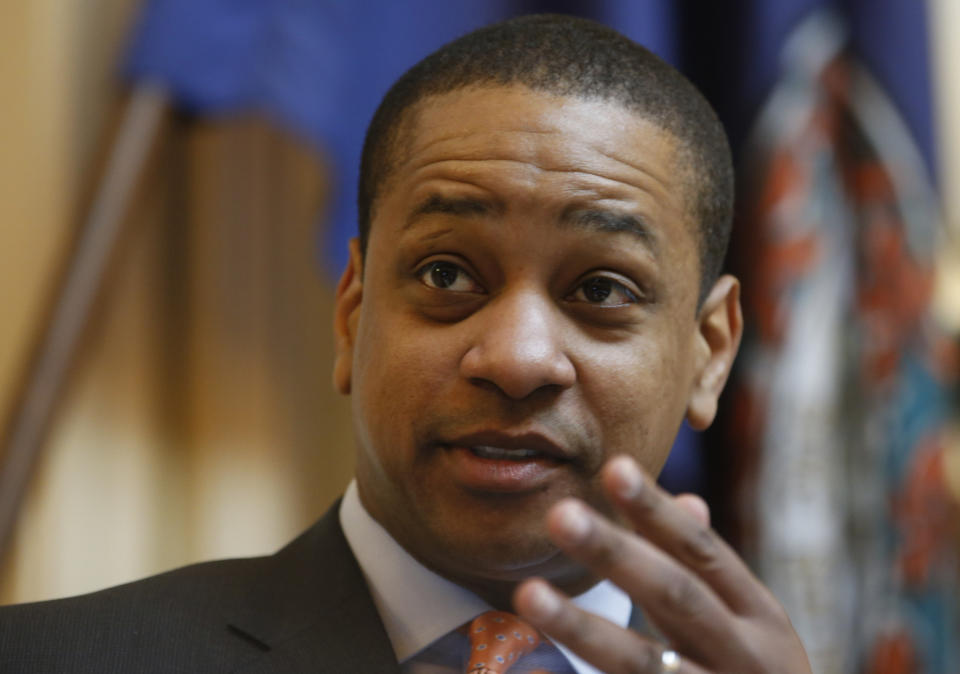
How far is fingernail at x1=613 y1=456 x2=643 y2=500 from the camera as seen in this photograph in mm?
1082

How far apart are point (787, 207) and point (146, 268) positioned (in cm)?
155

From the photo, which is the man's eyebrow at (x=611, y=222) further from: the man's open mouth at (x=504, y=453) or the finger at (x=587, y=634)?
the finger at (x=587, y=634)

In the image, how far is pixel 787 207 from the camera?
9.57ft

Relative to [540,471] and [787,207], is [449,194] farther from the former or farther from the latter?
[787,207]

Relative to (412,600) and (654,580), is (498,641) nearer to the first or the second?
(412,600)

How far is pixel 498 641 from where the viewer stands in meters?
1.41

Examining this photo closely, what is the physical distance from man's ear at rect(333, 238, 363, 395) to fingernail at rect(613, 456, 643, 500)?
2.14 ft

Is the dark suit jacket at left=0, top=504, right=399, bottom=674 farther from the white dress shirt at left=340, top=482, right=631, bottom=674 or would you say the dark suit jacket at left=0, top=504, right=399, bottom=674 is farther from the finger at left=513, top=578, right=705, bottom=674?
the finger at left=513, top=578, right=705, bottom=674

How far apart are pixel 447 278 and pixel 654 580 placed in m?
0.52

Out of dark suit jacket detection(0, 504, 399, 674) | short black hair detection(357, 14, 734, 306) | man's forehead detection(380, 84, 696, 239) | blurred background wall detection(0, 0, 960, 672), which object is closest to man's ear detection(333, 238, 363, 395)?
short black hair detection(357, 14, 734, 306)

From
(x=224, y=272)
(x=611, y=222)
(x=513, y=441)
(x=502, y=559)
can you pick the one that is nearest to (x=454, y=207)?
(x=611, y=222)

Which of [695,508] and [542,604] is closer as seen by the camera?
[542,604]

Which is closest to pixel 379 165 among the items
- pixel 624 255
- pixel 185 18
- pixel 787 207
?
pixel 624 255

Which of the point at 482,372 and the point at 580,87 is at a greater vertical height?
the point at 580,87
